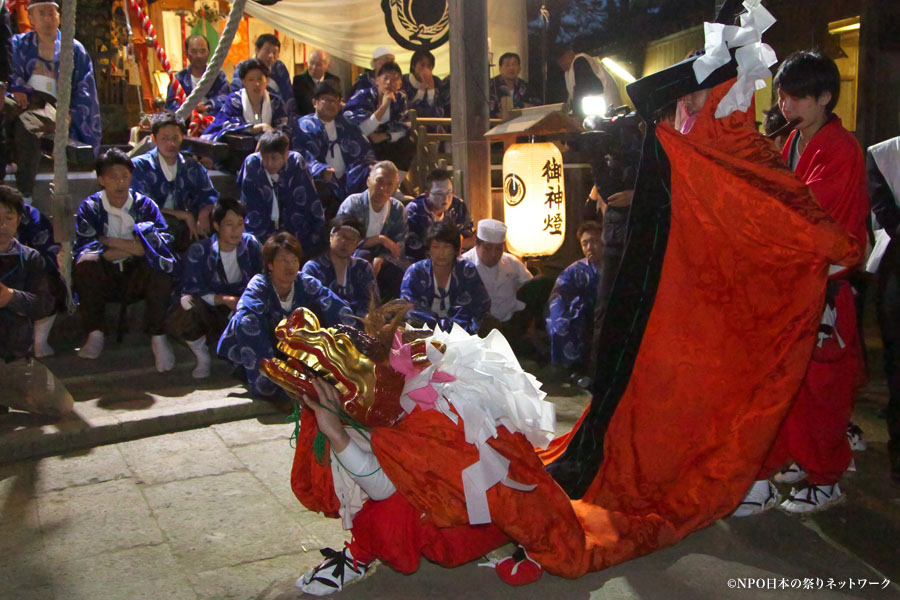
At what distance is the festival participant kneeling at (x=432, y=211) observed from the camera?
642cm

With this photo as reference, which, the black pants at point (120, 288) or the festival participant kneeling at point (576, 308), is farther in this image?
the festival participant kneeling at point (576, 308)

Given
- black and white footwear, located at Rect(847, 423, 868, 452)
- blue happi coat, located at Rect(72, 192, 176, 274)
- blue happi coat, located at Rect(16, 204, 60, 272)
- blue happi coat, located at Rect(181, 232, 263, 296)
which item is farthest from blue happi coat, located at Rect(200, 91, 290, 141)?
black and white footwear, located at Rect(847, 423, 868, 452)

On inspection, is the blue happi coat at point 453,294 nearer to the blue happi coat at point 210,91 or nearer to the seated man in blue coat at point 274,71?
the seated man in blue coat at point 274,71

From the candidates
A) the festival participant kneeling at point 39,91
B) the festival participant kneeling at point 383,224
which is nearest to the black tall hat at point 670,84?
the festival participant kneeling at point 383,224

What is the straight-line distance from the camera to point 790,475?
3.54m

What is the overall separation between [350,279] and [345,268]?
86 mm

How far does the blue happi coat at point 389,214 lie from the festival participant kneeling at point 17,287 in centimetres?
229

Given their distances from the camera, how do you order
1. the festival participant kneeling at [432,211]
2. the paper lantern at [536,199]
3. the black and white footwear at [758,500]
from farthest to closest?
the festival participant kneeling at [432,211]
the paper lantern at [536,199]
the black and white footwear at [758,500]

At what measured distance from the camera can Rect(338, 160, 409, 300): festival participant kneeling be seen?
6070mm

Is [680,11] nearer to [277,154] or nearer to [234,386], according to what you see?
[277,154]

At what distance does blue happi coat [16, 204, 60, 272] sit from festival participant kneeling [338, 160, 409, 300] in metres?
2.08

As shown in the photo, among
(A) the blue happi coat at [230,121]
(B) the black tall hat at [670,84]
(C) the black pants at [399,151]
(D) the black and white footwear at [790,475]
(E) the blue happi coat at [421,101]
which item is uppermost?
(E) the blue happi coat at [421,101]

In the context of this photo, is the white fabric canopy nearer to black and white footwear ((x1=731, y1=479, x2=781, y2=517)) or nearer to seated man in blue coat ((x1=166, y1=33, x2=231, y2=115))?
seated man in blue coat ((x1=166, y1=33, x2=231, y2=115))

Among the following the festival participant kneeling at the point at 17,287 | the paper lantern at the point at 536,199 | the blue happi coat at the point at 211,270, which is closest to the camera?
the festival participant kneeling at the point at 17,287
